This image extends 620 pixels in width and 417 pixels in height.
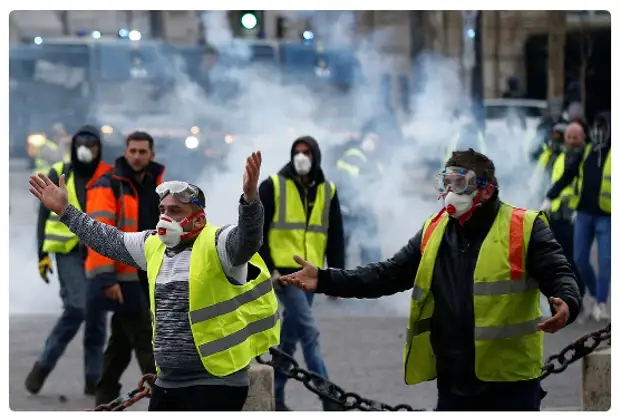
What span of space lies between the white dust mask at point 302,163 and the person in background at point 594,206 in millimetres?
3444

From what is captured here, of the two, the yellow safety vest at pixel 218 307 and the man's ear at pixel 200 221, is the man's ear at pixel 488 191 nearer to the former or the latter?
the yellow safety vest at pixel 218 307

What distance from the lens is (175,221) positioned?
19.1 feet

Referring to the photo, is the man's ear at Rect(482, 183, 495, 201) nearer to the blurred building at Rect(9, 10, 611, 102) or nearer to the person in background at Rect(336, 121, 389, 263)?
the person in background at Rect(336, 121, 389, 263)

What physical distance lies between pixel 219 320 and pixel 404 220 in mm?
13410

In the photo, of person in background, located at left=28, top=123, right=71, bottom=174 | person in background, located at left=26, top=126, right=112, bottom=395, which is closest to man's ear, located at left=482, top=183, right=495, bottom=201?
person in background, located at left=26, top=126, right=112, bottom=395

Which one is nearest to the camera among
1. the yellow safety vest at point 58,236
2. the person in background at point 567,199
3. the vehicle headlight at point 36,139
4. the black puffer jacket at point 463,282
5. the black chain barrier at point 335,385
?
the black puffer jacket at point 463,282

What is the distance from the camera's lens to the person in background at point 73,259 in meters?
8.69

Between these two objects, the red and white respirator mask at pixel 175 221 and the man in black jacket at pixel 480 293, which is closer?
the man in black jacket at pixel 480 293

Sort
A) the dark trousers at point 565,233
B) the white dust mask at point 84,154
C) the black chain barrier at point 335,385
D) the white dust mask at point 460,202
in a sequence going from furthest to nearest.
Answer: the dark trousers at point 565,233 → the white dust mask at point 84,154 → the black chain barrier at point 335,385 → the white dust mask at point 460,202

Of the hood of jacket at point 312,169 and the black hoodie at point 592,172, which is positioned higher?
the hood of jacket at point 312,169

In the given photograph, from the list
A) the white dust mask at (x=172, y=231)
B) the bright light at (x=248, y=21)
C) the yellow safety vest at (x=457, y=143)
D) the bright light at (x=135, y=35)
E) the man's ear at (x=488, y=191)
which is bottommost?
the yellow safety vest at (x=457, y=143)

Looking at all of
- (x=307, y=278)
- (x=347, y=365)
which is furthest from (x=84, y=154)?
(x=307, y=278)

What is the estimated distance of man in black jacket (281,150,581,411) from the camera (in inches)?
222

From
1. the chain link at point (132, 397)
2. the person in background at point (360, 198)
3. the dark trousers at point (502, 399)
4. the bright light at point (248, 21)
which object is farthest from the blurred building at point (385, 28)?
the dark trousers at point (502, 399)
